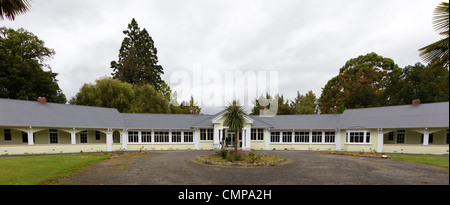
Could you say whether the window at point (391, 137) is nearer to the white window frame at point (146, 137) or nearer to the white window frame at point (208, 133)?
the white window frame at point (208, 133)

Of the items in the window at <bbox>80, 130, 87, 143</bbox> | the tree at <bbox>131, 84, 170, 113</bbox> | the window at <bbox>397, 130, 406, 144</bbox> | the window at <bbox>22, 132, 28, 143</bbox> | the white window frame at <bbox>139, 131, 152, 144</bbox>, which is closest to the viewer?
the window at <bbox>22, 132, 28, 143</bbox>

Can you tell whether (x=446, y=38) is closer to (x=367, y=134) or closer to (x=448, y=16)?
(x=448, y=16)

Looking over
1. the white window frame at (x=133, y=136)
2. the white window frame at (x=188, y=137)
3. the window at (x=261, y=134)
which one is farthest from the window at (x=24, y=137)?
the window at (x=261, y=134)

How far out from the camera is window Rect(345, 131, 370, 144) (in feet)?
76.0

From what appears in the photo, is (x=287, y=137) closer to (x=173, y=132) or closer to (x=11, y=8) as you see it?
(x=173, y=132)

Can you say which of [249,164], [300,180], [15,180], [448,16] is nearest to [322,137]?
[249,164]

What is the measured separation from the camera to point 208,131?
1053 inches

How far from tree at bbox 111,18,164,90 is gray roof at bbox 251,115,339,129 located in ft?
90.9

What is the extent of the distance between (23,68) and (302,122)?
42996mm

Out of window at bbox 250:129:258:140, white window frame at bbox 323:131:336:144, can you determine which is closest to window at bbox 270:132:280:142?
window at bbox 250:129:258:140

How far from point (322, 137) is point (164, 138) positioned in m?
21.8

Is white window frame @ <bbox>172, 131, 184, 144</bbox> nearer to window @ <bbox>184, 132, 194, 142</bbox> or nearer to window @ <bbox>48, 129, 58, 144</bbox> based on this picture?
window @ <bbox>184, 132, 194, 142</bbox>

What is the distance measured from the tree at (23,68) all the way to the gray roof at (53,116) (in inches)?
464

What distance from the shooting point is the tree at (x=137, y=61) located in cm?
3981
